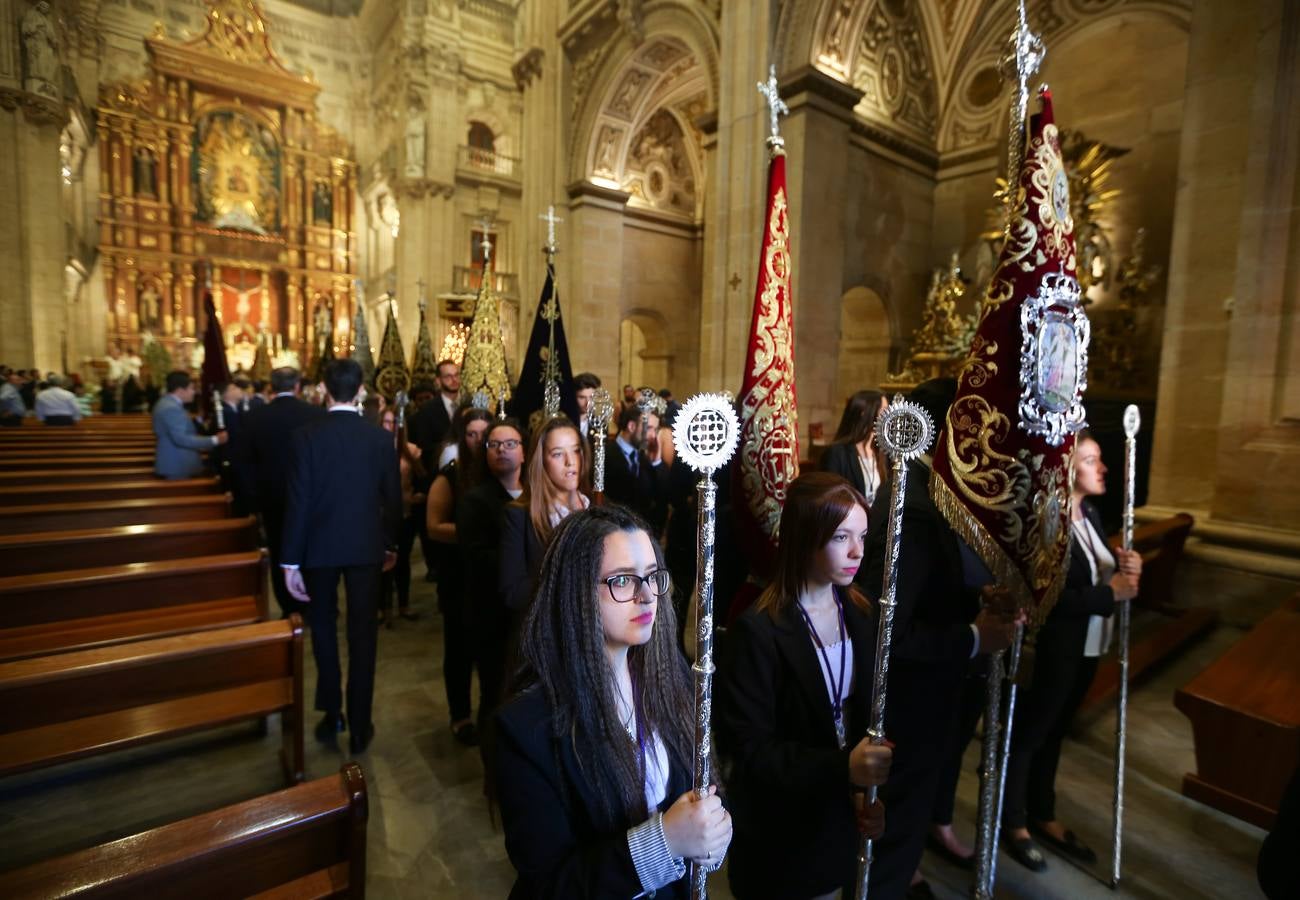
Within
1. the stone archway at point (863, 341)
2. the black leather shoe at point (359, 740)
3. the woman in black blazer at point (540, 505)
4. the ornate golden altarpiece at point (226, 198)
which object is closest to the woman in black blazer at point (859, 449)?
the woman in black blazer at point (540, 505)

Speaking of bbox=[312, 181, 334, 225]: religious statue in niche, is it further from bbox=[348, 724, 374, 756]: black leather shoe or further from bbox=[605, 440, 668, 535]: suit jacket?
bbox=[348, 724, 374, 756]: black leather shoe

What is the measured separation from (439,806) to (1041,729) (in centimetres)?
245

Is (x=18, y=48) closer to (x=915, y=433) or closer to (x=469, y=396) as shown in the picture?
(x=469, y=396)

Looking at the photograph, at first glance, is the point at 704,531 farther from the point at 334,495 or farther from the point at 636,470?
the point at 636,470

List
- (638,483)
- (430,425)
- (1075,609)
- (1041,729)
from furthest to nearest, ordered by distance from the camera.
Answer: (430,425)
(638,483)
(1041,729)
(1075,609)

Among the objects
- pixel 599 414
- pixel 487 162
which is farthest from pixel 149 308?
pixel 599 414

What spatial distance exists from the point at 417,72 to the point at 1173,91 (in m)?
18.9

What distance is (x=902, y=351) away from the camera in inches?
378

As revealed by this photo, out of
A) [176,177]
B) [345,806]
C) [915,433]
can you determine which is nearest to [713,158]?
[915,433]

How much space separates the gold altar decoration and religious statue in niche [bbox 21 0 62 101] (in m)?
18.5

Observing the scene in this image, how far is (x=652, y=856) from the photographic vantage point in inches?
41.1

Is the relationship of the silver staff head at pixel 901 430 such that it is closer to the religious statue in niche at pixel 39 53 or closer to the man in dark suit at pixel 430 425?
the man in dark suit at pixel 430 425

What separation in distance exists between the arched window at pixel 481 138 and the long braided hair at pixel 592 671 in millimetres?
22092

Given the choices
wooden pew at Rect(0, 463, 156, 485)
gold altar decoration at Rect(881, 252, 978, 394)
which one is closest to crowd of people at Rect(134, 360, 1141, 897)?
wooden pew at Rect(0, 463, 156, 485)
